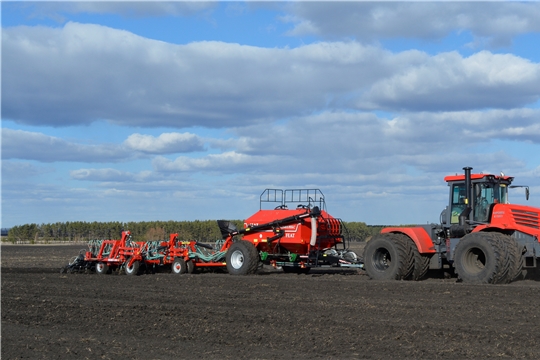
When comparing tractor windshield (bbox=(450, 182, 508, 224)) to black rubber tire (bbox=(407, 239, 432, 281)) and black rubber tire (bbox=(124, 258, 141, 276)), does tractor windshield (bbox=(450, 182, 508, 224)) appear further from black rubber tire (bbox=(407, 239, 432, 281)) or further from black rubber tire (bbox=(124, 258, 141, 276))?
black rubber tire (bbox=(124, 258, 141, 276))

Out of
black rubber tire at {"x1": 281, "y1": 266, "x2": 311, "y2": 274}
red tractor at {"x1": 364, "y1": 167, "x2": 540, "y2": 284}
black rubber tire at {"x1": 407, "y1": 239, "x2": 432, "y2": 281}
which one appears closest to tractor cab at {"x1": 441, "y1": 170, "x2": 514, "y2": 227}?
red tractor at {"x1": 364, "y1": 167, "x2": 540, "y2": 284}

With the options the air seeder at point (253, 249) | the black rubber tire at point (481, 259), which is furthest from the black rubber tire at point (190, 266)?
the black rubber tire at point (481, 259)

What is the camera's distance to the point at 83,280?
20.8m

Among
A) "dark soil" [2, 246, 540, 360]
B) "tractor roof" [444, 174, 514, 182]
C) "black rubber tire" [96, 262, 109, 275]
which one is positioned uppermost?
"tractor roof" [444, 174, 514, 182]

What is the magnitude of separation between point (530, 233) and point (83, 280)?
12.9 meters

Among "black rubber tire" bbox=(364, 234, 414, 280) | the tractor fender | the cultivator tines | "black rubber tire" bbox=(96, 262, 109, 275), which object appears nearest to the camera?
"black rubber tire" bbox=(364, 234, 414, 280)

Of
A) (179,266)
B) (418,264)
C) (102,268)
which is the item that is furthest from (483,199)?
(102,268)

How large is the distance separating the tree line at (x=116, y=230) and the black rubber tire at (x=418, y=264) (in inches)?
2134

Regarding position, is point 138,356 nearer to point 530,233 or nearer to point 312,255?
point 530,233

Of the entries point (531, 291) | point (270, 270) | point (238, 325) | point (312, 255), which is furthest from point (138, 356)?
point (270, 270)

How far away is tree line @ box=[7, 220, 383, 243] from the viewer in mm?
77750

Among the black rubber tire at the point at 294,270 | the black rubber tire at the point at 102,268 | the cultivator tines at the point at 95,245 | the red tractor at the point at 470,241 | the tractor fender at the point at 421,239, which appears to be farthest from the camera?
the cultivator tines at the point at 95,245

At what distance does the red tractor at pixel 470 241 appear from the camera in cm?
1748

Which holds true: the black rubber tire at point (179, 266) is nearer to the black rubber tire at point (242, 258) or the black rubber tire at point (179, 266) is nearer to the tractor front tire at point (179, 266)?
the tractor front tire at point (179, 266)
